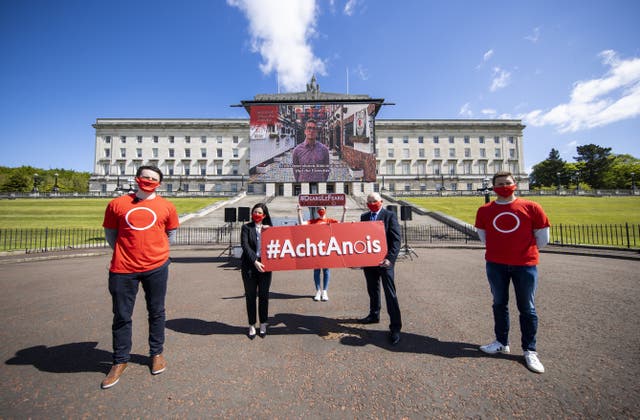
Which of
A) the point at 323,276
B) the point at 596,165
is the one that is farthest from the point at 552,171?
the point at 323,276

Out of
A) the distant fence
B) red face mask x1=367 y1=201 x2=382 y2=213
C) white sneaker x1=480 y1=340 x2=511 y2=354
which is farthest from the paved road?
the distant fence

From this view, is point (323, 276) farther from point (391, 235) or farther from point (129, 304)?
point (129, 304)

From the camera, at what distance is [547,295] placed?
5898mm

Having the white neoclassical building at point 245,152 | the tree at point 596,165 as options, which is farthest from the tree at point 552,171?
the white neoclassical building at point 245,152

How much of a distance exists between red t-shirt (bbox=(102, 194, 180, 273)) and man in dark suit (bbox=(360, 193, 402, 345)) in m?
2.96

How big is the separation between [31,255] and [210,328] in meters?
13.9

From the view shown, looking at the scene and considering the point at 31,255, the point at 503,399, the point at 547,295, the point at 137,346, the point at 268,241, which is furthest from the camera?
the point at 31,255

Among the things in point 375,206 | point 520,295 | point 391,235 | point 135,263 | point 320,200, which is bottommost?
point 520,295

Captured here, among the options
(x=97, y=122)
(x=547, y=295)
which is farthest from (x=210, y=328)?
(x=97, y=122)

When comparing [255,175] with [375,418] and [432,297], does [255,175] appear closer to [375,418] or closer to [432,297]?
[432,297]

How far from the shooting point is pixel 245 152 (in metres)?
64.9

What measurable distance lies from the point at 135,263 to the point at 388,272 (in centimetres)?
329

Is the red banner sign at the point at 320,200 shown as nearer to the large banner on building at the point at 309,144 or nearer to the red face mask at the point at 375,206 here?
the red face mask at the point at 375,206

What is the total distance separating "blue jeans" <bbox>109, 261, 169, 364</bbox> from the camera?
299 cm
